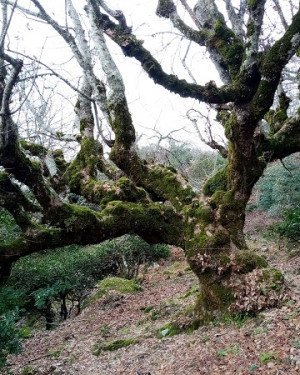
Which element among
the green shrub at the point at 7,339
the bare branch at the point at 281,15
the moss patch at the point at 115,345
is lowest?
the moss patch at the point at 115,345

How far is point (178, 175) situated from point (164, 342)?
2.95m

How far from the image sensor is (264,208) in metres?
16.7

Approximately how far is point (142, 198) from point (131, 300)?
14.3ft

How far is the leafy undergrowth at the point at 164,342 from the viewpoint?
3658 mm

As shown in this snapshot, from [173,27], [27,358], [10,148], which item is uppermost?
[173,27]

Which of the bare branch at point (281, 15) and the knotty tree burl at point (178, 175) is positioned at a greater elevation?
the bare branch at point (281, 15)

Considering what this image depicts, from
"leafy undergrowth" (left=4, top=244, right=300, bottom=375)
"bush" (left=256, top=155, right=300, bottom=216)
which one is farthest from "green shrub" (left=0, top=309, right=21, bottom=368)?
"bush" (left=256, top=155, right=300, bottom=216)

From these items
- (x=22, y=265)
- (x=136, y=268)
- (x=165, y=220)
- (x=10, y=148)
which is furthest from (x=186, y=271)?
(x=10, y=148)

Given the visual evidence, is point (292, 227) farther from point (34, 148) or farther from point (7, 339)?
point (7, 339)

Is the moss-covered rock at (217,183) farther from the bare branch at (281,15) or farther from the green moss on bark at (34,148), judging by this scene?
the bare branch at (281,15)

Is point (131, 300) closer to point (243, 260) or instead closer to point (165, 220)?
point (165, 220)

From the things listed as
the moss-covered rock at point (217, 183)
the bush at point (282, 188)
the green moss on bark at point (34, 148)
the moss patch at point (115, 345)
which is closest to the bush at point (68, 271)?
the moss patch at point (115, 345)

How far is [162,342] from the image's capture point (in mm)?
5035

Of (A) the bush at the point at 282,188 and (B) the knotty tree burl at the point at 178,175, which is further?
(A) the bush at the point at 282,188
